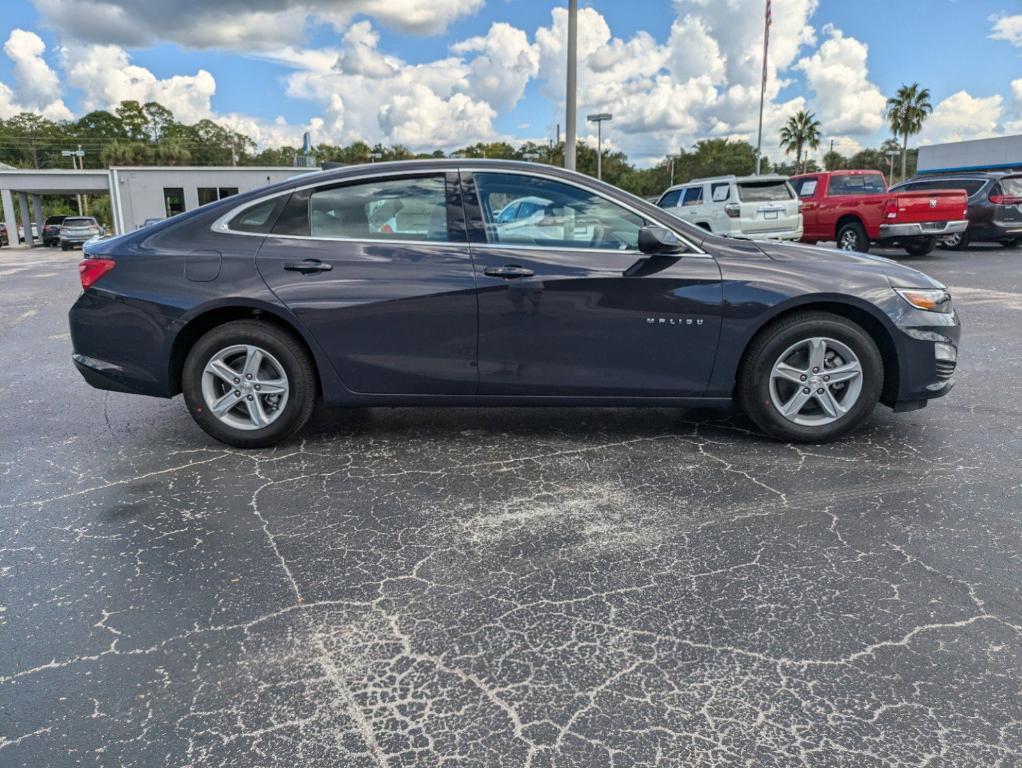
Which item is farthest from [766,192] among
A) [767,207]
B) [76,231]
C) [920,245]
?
[76,231]

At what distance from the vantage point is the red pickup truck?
1497 centimetres

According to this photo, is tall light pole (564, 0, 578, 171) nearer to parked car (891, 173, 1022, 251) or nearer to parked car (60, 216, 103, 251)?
parked car (891, 173, 1022, 251)

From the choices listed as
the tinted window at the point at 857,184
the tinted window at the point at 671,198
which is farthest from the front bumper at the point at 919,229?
the tinted window at the point at 671,198

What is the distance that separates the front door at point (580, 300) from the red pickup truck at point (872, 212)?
13.0m

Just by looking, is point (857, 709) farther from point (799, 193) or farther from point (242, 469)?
point (799, 193)

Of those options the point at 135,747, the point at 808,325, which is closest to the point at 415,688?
the point at 135,747

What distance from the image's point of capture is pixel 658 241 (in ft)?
12.9

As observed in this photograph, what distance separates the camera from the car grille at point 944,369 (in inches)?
165

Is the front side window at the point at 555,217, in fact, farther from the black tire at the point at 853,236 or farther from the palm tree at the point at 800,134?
the palm tree at the point at 800,134

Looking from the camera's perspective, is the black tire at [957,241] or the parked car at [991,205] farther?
the black tire at [957,241]

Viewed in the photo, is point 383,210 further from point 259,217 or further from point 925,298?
point 925,298

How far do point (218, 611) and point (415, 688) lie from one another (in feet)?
2.85

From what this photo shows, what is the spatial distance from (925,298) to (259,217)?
376 cm

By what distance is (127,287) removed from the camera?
4180 mm
